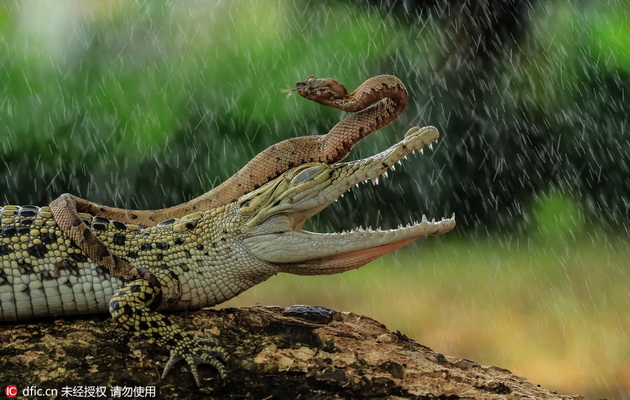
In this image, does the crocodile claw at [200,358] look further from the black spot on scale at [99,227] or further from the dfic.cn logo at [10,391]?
the black spot on scale at [99,227]

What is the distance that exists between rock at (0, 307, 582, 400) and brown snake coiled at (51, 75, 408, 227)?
82 centimetres

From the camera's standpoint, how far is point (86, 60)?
8273mm

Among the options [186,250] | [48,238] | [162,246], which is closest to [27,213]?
[48,238]

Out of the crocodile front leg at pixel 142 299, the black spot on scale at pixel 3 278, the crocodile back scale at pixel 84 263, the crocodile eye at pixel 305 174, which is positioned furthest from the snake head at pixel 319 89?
the black spot on scale at pixel 3 278

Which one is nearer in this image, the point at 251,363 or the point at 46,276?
the point at 251,363

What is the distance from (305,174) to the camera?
4355 mm

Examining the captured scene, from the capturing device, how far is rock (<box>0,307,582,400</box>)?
11.8ft

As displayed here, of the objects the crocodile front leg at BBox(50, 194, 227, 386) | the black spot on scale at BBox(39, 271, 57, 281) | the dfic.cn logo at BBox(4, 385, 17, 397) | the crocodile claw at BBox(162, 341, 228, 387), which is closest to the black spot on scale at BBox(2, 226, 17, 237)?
the crocodile front leg at BBox(50, 194, 227, 386)

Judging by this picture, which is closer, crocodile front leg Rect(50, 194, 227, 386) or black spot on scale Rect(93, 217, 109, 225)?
crocodile front leg Rect(50, 194, 227, 386)

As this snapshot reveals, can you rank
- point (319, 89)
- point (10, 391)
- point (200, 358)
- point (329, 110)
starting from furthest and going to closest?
1. point (329, 110)
2. point (319, 89)
3. point (200, 358)
4. point (10, 391)

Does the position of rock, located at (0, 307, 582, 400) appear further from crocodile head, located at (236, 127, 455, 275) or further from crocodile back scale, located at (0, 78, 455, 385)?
crocodile head, located at (236, 127, 455, 275)

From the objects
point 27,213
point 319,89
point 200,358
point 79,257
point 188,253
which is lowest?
point 200,358

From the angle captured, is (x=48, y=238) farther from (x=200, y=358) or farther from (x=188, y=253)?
(x=200, y=358)

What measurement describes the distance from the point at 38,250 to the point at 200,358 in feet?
3.83
